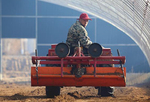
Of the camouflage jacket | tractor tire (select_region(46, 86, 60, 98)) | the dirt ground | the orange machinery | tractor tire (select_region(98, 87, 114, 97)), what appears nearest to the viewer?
the orange machinery

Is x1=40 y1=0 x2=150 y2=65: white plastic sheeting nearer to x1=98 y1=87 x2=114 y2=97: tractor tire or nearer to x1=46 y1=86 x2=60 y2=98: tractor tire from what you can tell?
x1=98 y1=87 x2=114 y2=97: tractor tire

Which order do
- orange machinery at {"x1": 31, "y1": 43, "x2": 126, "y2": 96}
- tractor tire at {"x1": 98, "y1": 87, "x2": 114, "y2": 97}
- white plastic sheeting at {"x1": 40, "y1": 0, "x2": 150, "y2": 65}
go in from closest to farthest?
orange machinery at {"x1": 31, "y1": 43, "x2": 126, "y2": 96} → tractor tire at {"x1": 98, "y1": 87, "x2": 114, "y2": 97} → white plastic sheeting at {"x1": 40, "y1": 0, "x2": 150, "y2": 65}

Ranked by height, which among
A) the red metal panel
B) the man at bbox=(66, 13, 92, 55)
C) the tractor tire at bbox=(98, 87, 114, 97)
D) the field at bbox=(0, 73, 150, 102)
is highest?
the man at bbox=(66, 13, 92, 55)

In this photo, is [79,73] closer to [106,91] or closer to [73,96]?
[106,91]

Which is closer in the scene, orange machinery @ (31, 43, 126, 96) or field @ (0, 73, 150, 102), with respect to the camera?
orange machinery @ (31, 43, 126, 96)

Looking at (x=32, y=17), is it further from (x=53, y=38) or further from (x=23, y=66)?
(x=23, y=66)

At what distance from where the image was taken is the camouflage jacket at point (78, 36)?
10.1 meters

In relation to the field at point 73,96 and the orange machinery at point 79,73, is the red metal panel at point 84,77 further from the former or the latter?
the field at point 73,96

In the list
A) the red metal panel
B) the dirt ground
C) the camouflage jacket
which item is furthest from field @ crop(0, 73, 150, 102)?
the camouflage jacket

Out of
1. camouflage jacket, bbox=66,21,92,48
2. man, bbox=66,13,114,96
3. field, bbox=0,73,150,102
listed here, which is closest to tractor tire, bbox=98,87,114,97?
field, bbox=0,73,150,102

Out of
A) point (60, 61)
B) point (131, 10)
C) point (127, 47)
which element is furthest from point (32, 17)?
point (60, 61)

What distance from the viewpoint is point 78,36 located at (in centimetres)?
1025

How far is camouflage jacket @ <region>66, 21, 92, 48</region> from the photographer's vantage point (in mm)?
10148

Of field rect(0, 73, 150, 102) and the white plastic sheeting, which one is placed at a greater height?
the white plastic sheeting
